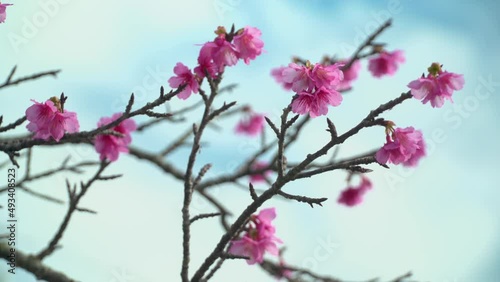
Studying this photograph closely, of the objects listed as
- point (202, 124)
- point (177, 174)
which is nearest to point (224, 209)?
point (177, 174)

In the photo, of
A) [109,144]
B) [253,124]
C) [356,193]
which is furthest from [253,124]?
[109,144]

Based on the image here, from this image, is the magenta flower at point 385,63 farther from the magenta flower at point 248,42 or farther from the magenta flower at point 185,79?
the magenta flower at point 185,79

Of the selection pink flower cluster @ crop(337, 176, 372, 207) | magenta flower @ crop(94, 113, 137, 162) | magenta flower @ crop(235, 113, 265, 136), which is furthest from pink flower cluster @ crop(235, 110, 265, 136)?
magenta flower @ crop(94, 113, 137, 162)

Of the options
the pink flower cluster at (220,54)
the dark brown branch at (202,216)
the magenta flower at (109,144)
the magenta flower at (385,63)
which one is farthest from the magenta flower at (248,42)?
the magenta flower at (385,63)

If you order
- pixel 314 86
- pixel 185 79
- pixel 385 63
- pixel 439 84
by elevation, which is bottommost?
pixel 314 86

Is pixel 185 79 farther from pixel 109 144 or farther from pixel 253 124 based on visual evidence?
pixel 253 124

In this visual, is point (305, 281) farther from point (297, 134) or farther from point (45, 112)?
point (45, 112)
